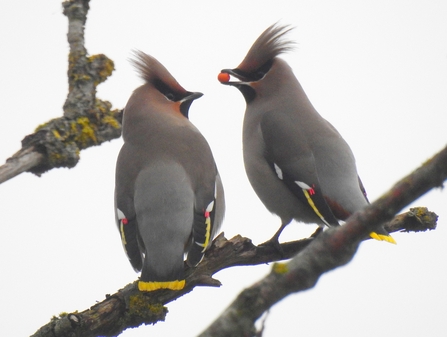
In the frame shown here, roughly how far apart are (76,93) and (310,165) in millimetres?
1857

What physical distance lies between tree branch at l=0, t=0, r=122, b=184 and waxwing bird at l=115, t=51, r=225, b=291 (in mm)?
368

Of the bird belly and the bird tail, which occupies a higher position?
the bird belly

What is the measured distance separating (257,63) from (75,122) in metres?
2.27

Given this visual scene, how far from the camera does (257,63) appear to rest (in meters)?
6.74

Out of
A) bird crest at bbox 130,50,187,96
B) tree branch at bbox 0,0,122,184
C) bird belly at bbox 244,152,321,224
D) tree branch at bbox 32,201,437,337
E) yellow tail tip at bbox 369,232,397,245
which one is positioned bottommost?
yellow tail tip at bbox 369,232,397,245

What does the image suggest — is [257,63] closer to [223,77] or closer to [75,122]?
[223,77]

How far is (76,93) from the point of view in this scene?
533cm

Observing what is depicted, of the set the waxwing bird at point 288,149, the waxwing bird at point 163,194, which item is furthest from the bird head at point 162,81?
the waxwing bird at point 288,149

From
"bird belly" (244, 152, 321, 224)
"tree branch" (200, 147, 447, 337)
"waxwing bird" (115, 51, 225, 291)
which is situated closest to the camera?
"tree branch" (200, 147, 447, 337)

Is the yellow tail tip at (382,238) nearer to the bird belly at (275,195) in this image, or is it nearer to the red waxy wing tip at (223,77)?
the bird belly at (275,195)

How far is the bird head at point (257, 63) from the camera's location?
6664 millimetres

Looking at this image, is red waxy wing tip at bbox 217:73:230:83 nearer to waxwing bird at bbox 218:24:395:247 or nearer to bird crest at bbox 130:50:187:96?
waxwing bird at bbox 218:24:395:247

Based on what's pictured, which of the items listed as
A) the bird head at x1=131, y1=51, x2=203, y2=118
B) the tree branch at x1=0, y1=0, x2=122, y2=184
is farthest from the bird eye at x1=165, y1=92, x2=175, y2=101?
the tree branch at x1=0, y1=0, x2=122, y2=184

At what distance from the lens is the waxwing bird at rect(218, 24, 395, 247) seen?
5.62m
